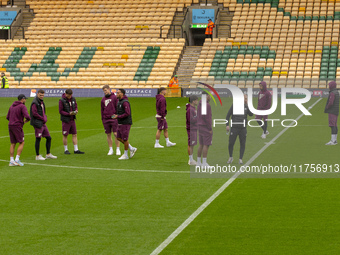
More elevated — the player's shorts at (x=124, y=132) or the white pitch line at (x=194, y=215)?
the player's shorts at (x=124, y=132)

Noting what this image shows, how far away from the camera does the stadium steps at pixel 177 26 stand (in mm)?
50297

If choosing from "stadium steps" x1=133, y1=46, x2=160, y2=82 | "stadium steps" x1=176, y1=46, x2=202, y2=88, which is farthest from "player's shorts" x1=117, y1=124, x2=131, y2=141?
"stadium steps" x1=133, y1=46, x2=160, y2=82

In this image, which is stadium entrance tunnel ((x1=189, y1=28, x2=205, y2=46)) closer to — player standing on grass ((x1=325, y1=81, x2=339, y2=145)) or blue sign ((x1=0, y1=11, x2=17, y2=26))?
blue sign ((x1=0, y1=11, x2=17, y2=26))

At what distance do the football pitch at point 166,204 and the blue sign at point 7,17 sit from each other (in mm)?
36577

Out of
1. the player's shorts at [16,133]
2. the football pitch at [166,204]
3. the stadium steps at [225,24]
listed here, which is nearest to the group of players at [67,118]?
the player's shorts at [16,133]

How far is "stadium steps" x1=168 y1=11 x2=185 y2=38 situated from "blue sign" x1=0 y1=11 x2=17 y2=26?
14.5 meters

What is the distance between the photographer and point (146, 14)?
52.1 metres

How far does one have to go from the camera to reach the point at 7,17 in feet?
175

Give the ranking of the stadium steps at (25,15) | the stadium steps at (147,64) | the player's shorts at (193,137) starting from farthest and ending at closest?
the stadium steps at (25,15) < the stadium steps at (147,64) < the player's shorts at (193,137)

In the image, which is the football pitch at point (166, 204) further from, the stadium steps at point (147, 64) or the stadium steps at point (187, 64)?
the stadium steps at point (147, 64)

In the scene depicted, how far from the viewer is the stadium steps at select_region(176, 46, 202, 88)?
149 feet

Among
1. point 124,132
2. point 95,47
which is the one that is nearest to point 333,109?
point 124,132

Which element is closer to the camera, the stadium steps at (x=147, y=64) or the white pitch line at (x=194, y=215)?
the white pitch line at (x=194, y=215)

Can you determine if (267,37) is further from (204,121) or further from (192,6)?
(204,121)
